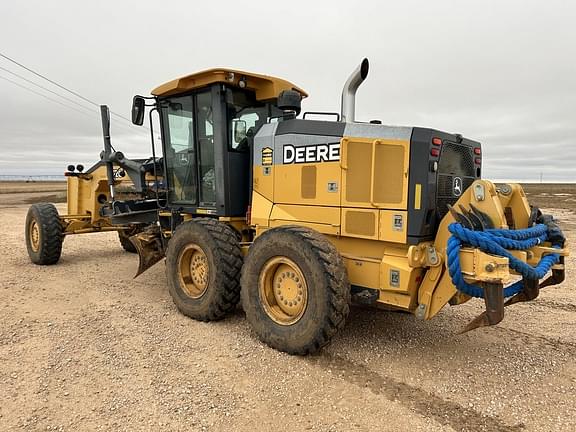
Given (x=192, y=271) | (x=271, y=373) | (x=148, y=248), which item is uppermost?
(x=148, y=248)

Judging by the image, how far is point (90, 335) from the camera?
4.80 m

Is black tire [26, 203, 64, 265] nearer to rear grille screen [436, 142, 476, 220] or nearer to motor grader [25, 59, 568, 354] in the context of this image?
motor grader [25, 59, 568, 354]

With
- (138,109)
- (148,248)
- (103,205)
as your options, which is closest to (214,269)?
(148,248)

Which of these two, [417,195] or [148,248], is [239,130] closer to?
[148,248]

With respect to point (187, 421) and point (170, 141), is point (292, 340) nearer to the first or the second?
point (187, 421)

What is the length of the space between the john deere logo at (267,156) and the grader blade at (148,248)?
2566 millimetres

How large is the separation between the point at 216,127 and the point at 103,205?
13.5ft

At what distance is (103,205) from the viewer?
28.2ft

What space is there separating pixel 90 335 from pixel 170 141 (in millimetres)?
2819

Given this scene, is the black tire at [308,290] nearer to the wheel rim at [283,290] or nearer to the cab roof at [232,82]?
the wheel rim at [283,290]

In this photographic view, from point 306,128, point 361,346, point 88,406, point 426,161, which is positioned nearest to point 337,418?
point 361,346

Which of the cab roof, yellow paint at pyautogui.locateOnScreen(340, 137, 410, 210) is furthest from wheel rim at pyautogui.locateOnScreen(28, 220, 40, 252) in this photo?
yellow paint at pyautogui.locateOnScreen(340, 137, 410, 210)

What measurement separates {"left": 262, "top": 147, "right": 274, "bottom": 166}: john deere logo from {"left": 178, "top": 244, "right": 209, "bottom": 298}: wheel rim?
50.9 inches

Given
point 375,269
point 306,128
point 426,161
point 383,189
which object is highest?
point 306,128
